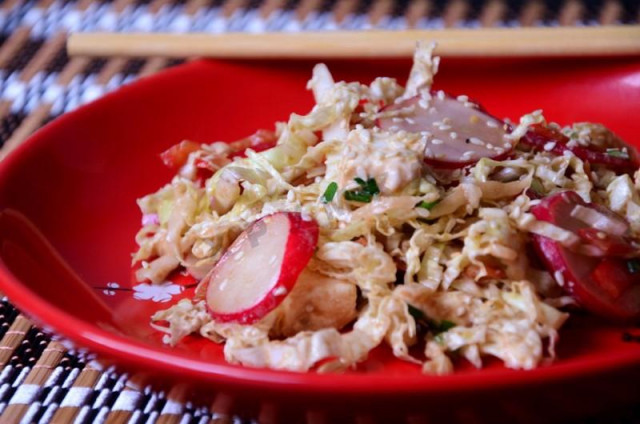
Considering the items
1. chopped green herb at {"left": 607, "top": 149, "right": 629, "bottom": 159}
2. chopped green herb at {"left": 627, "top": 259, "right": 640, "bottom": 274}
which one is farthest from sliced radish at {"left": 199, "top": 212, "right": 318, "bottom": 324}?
chopped green herb at {"left": 607, "top": 149, "right": 629, "bottom": 159}

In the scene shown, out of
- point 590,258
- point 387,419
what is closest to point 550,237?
point 590,258

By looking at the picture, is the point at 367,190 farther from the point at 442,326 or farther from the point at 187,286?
the point at 187,286

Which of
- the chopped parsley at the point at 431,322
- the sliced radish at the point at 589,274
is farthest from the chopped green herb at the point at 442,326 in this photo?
the sliced radish at the point at 589,274

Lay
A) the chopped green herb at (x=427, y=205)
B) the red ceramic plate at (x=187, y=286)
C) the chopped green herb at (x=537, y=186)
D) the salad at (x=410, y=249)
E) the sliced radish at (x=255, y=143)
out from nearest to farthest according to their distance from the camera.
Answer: the red ceramic plate at (x=187, y=286)
the salad at (x=410, y=249)
the chopped green herb at (x=427, y=205)
the chopped green herb at (x=537, y=186)
the sliced radish at (x=255, y=143)

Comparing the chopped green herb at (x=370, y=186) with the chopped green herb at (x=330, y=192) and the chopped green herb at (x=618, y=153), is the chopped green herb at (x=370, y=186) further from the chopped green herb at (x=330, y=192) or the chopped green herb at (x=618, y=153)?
the chopped green herb at (x=618, y=153)

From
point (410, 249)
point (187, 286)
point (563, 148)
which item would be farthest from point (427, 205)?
point (187, 286)

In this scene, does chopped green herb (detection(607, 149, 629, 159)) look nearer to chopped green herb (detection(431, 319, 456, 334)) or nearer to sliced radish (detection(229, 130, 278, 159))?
chopped green herb (detection(431, 319, 456, 334))
